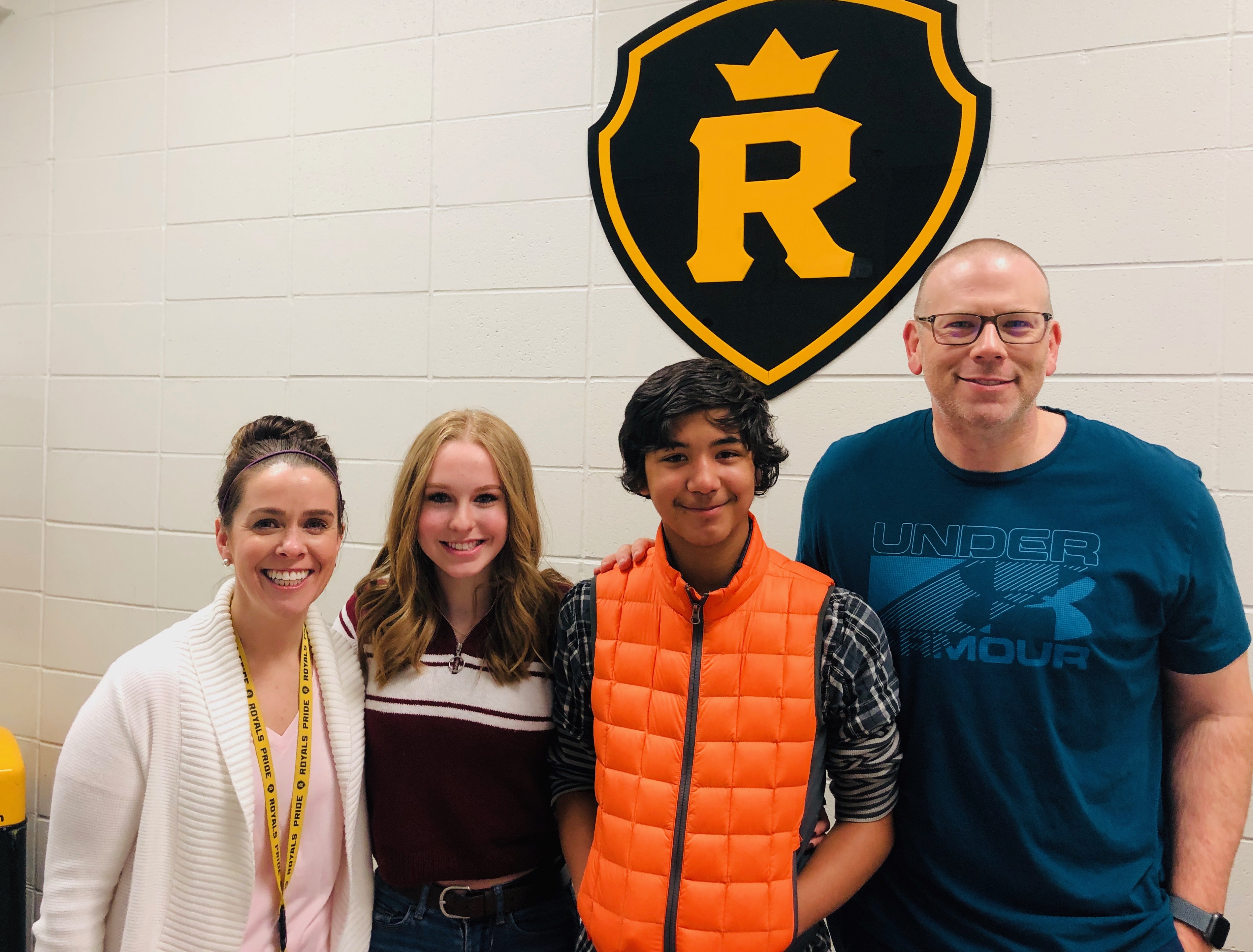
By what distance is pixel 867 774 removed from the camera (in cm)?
133

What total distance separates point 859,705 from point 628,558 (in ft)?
1.37

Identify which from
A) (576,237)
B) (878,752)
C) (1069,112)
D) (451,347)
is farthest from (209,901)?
(1069,112)

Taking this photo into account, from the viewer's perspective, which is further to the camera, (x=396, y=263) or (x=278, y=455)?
(x=396, y=263)

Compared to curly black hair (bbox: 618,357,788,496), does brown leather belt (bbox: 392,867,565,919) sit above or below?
below

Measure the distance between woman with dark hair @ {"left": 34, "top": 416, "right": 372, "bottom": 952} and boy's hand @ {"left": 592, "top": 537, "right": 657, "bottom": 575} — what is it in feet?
1.44

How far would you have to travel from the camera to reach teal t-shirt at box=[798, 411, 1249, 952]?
1.34 metres

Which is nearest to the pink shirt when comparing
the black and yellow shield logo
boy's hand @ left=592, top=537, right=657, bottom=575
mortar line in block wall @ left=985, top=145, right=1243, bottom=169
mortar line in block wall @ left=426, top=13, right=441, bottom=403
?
boy's hand @ left=592, top=537, right=657, bottom=575

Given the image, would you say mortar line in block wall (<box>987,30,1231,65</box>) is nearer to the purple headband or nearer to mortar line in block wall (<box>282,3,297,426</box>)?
the purple headband

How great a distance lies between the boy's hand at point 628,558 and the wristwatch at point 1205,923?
39.1 inches

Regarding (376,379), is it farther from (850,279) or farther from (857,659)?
(857,659)

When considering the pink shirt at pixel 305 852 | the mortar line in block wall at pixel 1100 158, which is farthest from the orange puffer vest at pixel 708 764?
the mortar line in block wall at pixel 1100 158

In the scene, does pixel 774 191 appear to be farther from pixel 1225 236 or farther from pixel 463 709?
pixel 463 709

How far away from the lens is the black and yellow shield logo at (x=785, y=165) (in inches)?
77.4

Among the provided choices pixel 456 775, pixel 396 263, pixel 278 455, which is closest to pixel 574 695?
pixel 456 775
